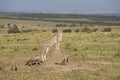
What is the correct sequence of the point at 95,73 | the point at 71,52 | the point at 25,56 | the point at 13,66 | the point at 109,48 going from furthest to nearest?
the point at 109,48
the point at 71,52
the point at 25,56
the point at 13,66
the point at 95,73

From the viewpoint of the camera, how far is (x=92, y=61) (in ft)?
74.8

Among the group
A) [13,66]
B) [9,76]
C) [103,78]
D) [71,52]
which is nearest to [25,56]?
[71,52]

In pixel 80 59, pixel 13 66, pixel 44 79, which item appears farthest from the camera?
pixel 80 59

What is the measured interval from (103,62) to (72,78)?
5.25 m

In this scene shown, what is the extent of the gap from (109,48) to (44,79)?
13.5 m

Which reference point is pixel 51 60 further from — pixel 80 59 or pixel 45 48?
pixel 80 59

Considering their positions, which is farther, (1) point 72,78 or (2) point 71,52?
(2) point 71,52

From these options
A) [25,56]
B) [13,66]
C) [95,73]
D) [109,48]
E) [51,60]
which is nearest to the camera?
[95,73]

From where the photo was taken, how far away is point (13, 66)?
2011 cm

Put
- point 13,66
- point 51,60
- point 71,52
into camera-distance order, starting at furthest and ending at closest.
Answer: point 71,52 → point 51,60 → point 13,66

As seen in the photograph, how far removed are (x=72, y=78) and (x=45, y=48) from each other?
4831mm

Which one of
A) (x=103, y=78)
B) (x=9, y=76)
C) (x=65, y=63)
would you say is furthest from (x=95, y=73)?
(x=9, y=76)

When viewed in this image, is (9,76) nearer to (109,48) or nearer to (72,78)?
(72,78)

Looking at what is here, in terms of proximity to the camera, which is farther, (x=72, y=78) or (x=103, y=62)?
(x=103, y=62)
